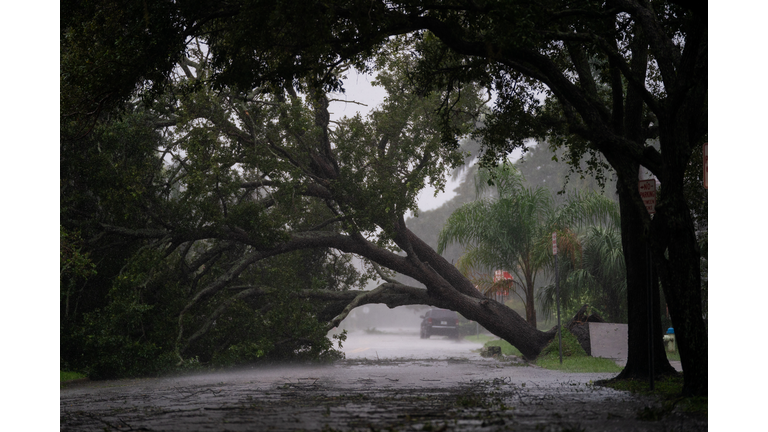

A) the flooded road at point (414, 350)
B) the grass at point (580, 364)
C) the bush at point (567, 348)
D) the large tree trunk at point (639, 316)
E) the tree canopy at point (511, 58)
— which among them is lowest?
the flooded road at point (414, 350)

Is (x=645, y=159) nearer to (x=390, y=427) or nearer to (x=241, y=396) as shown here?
(x=390, y=427)

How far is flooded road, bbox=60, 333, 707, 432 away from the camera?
638 cm

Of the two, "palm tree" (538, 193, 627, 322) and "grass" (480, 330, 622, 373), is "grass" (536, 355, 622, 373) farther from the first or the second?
"palm tree" (538, 193, 627, 322)

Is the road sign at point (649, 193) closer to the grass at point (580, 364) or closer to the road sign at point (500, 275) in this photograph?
the grass at point (580, 364)

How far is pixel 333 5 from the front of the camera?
966 centimetres

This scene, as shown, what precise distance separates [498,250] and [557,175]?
3215 cm

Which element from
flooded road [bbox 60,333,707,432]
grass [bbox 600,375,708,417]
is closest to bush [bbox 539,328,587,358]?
flooded road [bbox 60,333,707,432]

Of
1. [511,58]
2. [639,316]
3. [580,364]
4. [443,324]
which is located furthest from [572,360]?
[443,324]

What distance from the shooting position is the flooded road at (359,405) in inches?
251

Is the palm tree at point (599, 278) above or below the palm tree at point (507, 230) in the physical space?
below

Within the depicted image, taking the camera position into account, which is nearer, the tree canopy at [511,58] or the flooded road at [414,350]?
the tree canopy at [511,58]

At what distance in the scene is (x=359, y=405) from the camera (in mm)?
8016

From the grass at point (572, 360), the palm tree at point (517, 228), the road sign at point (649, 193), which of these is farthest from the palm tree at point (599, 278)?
the road sign at point (649, 193)

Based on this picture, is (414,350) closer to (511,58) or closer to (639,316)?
(639,316)
